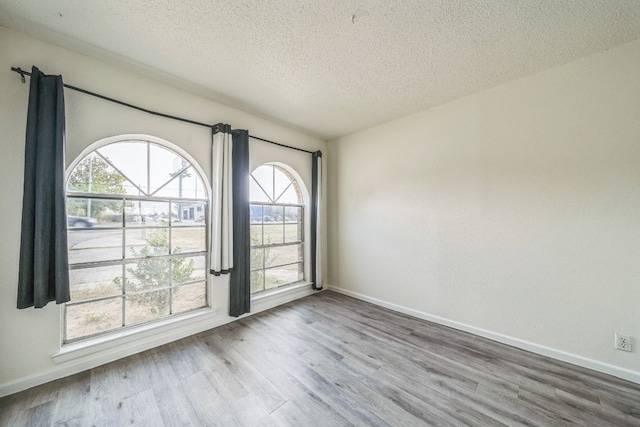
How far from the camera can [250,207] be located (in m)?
3.17

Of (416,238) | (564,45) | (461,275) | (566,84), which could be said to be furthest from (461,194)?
(564,45)

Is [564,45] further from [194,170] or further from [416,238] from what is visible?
[194,170]

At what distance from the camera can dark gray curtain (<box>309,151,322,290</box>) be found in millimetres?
3830

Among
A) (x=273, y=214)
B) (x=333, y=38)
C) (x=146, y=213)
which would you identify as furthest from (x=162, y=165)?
(x=333, y=38)

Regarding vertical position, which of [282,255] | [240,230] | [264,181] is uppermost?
[264,181]

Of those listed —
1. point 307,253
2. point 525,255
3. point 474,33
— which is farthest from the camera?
point 307,253

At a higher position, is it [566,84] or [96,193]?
[566,84]

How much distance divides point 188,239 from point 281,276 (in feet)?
4.97

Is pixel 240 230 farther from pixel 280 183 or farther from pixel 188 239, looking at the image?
pixel 280 183

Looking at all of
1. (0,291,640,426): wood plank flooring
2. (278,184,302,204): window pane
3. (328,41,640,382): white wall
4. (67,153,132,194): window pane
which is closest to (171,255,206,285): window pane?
(0,291,640,426): wood plank flooring

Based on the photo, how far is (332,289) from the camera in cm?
408

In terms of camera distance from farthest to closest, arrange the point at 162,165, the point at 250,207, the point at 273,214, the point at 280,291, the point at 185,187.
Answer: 1. the point at 273,214
2. the point at 280,291
3. the point at 250,207
4. the point at 185,187
5. the point at 162,165

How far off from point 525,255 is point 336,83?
8.49 feet

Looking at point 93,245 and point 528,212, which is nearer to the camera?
point 93,245
